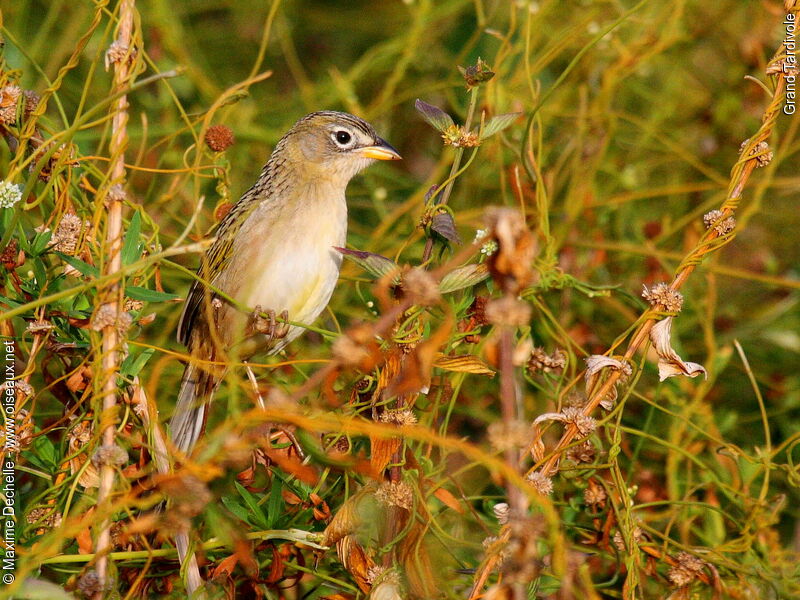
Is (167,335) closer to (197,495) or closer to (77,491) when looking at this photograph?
(77,491)

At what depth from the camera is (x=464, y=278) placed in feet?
6.29

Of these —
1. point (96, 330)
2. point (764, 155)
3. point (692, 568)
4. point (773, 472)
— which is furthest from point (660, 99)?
point (96, 330)

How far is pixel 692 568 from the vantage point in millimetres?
2143

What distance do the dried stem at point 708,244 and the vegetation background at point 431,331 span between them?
0.03 m

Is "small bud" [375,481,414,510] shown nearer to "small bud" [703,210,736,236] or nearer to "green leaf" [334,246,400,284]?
"green leaf" [334,246,400,284]

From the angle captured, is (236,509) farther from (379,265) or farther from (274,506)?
(379,265)

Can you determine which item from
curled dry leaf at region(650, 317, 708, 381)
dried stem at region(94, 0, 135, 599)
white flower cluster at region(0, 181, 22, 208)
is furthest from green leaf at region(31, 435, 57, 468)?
curled dry leaf at region(650, 317, 708, 381)

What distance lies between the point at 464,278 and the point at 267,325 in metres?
0.81

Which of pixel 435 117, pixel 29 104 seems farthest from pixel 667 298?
pixel 29 104

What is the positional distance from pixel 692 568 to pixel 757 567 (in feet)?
1.08

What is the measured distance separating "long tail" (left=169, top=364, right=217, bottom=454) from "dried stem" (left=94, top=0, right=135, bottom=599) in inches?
27.3

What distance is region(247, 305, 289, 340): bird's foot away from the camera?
8.27ft

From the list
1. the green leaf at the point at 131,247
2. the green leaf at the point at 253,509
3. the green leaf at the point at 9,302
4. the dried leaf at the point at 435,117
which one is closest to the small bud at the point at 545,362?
the dried leaf at the point at 435,117

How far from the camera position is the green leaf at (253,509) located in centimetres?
207
